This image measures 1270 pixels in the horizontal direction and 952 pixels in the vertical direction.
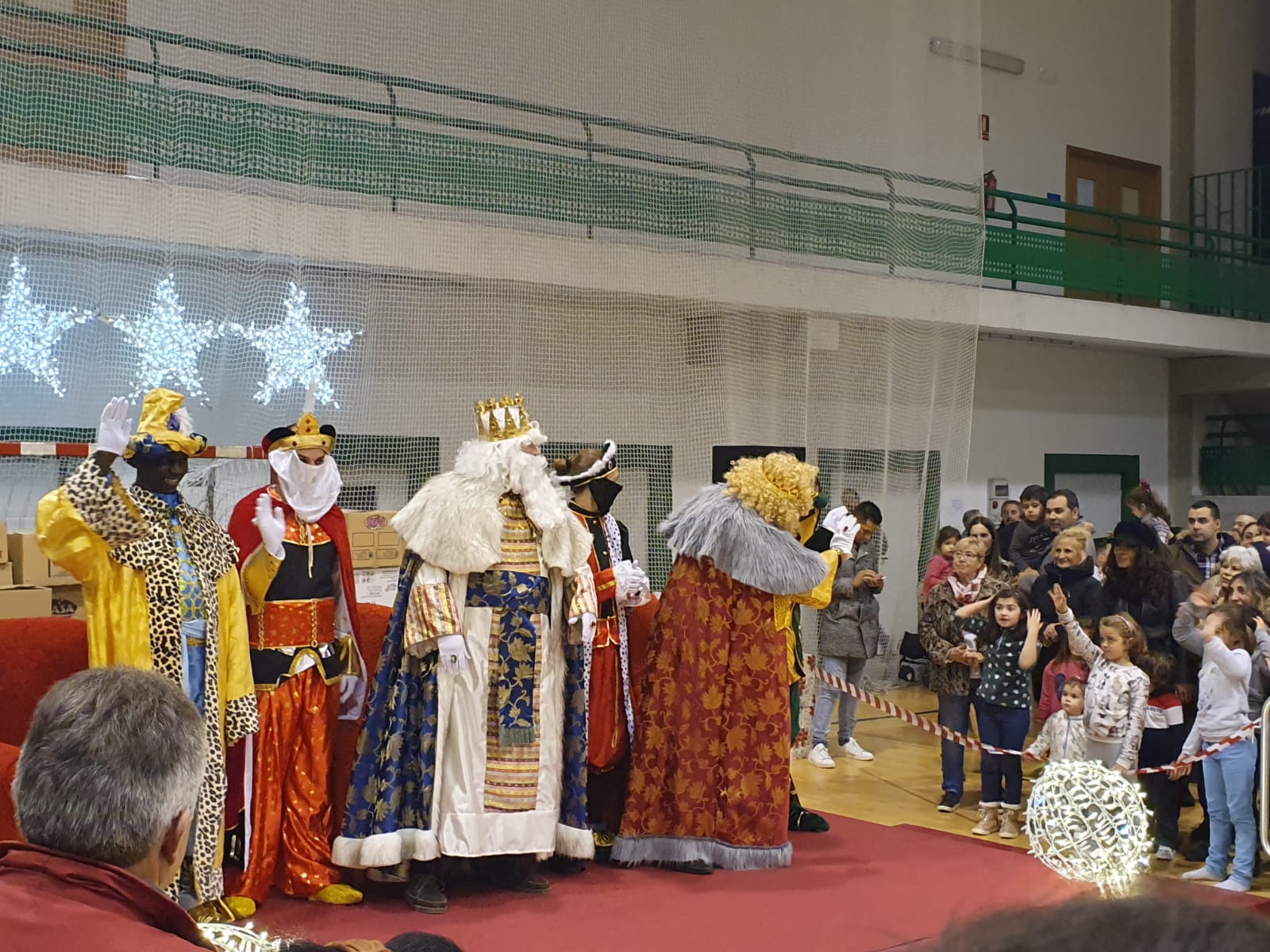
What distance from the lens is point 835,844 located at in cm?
459

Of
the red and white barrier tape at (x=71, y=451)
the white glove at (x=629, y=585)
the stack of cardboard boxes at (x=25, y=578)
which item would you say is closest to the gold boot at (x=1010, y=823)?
the white glove at (x=629, y=585)

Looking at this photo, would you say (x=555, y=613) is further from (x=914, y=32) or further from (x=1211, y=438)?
(x=1211, y=438)

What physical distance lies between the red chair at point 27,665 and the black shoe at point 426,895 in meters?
1.11

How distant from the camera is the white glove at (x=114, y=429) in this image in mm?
3174

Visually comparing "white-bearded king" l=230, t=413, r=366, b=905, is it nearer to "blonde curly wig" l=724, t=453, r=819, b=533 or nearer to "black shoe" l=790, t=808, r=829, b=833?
"blonde curly wig" l=724, t=453, r=819, b=533

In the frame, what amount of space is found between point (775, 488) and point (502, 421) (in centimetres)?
92

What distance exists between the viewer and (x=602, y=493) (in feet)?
14.0

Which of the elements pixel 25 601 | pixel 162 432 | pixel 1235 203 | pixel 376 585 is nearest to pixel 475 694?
pixel 162 432

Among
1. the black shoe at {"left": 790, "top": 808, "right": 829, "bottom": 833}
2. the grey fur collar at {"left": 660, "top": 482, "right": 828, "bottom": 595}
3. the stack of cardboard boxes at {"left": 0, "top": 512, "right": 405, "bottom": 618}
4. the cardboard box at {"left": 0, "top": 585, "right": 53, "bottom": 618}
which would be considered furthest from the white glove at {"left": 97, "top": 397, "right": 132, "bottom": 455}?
the black shoe at {"left": 790, "top": 808, "right": 829, "bottom": 833}

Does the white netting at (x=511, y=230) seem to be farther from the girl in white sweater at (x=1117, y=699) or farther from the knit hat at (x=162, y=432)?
the girl in white sweater at (x=1117, y=699)

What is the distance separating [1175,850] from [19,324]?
5.11 metres

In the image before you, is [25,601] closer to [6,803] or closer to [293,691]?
[293,691]

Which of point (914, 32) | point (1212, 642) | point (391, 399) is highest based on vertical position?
point (914, 32)

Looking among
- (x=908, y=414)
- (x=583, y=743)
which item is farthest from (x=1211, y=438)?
(x=583, y=743)
